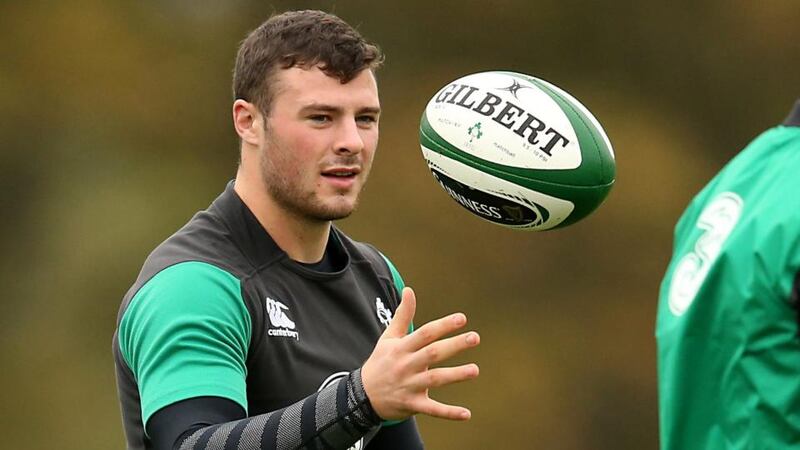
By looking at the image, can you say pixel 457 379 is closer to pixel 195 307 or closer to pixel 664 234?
pixel 195 307

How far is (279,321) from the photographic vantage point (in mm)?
3781

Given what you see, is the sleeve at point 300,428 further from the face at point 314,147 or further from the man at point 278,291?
the face at point 314,147

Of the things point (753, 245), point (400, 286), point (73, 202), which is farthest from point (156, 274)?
point (73, 202)

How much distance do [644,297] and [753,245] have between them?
857 cm

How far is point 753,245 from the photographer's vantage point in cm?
241

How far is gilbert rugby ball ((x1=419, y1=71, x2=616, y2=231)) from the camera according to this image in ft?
13.4

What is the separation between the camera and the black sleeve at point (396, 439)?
166 inches

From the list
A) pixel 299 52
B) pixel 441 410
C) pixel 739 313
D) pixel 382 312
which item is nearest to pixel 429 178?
pixel 382 312

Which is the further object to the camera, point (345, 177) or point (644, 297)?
point (644, 297)

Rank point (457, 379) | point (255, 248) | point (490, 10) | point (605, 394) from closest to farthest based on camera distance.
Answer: point (457, 379), point (255, 248), point (605, 394), point (490, 10)

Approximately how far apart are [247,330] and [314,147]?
1.77 feet

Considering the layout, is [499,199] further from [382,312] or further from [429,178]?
[429,178]

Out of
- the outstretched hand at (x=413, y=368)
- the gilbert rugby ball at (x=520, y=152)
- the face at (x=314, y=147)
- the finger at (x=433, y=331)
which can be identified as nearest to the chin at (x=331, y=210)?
the face at (x=314, y=147)

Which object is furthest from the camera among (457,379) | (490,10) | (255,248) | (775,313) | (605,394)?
(490,10)
